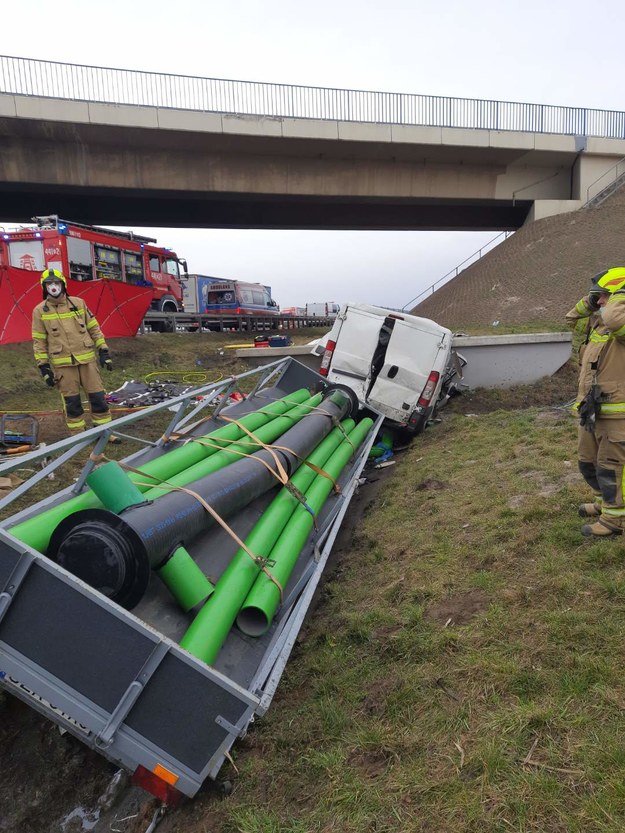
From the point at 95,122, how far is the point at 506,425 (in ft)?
57.4

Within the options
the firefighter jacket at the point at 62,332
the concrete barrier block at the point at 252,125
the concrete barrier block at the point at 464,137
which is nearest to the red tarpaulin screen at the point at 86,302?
the firefighter jacket at the point at 62,332

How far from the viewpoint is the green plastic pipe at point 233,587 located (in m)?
2.43

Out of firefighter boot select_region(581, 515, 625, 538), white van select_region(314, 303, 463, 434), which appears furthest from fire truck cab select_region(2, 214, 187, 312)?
firefighter boot select_region(581, 515, 625, 538)

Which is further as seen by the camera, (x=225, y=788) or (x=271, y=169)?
(x=271, y=169)

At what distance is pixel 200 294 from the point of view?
31.3 meters

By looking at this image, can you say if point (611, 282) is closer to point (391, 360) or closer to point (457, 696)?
point (457, 696)

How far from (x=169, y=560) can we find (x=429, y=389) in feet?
16.8

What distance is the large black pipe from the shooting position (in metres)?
2.28

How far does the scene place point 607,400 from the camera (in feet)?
11.6

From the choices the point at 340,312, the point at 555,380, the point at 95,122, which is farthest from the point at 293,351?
the point at 95,122

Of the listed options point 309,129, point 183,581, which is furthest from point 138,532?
point 309,129

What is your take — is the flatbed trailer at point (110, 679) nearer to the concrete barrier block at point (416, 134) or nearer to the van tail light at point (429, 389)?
the van tail light at point (429, 389)

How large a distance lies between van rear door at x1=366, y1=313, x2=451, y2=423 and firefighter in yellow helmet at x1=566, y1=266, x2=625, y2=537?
3372 mm

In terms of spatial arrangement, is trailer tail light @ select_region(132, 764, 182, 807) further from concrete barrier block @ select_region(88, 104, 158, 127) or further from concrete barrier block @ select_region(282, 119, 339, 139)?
concrete barrier block @ select_region(282, 119, 339, 139)
